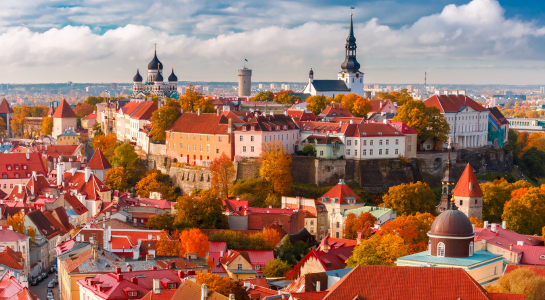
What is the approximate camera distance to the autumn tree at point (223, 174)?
7069 cm

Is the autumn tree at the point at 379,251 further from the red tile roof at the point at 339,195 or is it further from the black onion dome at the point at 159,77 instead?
the black onion dome at the point at 159,77

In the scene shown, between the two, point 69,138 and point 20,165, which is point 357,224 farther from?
point 69,138

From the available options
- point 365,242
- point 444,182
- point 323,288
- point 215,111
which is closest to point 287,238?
point 365,242

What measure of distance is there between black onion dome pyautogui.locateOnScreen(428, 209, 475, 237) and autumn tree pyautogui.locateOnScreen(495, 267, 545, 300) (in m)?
3.22

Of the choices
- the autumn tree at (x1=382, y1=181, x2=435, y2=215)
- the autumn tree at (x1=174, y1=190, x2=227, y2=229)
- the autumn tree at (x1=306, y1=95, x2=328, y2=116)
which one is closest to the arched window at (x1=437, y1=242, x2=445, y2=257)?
the autumn tree at (x1=174, y1=190, x2=227, y2=229)

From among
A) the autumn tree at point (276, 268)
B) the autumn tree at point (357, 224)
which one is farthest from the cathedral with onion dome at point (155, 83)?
the autumn tree at point (276, 268)

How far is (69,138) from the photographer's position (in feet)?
369

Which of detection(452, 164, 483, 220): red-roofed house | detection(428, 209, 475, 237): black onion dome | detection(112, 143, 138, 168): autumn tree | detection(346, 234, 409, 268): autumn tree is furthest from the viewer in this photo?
detection(112, 143, 138, 168): autumn tree

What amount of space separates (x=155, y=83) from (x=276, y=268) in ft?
297

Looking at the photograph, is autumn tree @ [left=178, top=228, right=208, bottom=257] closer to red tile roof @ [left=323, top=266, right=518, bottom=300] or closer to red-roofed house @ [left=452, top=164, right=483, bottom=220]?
red-roofed house @ [left=452, top=164, right=483, bottom=220]

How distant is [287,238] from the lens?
5897 cm

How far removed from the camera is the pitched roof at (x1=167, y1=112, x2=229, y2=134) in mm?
75088

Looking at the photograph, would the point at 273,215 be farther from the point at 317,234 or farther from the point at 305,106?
the point at 305,106

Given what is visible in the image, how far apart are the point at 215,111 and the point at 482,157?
28.1 m
